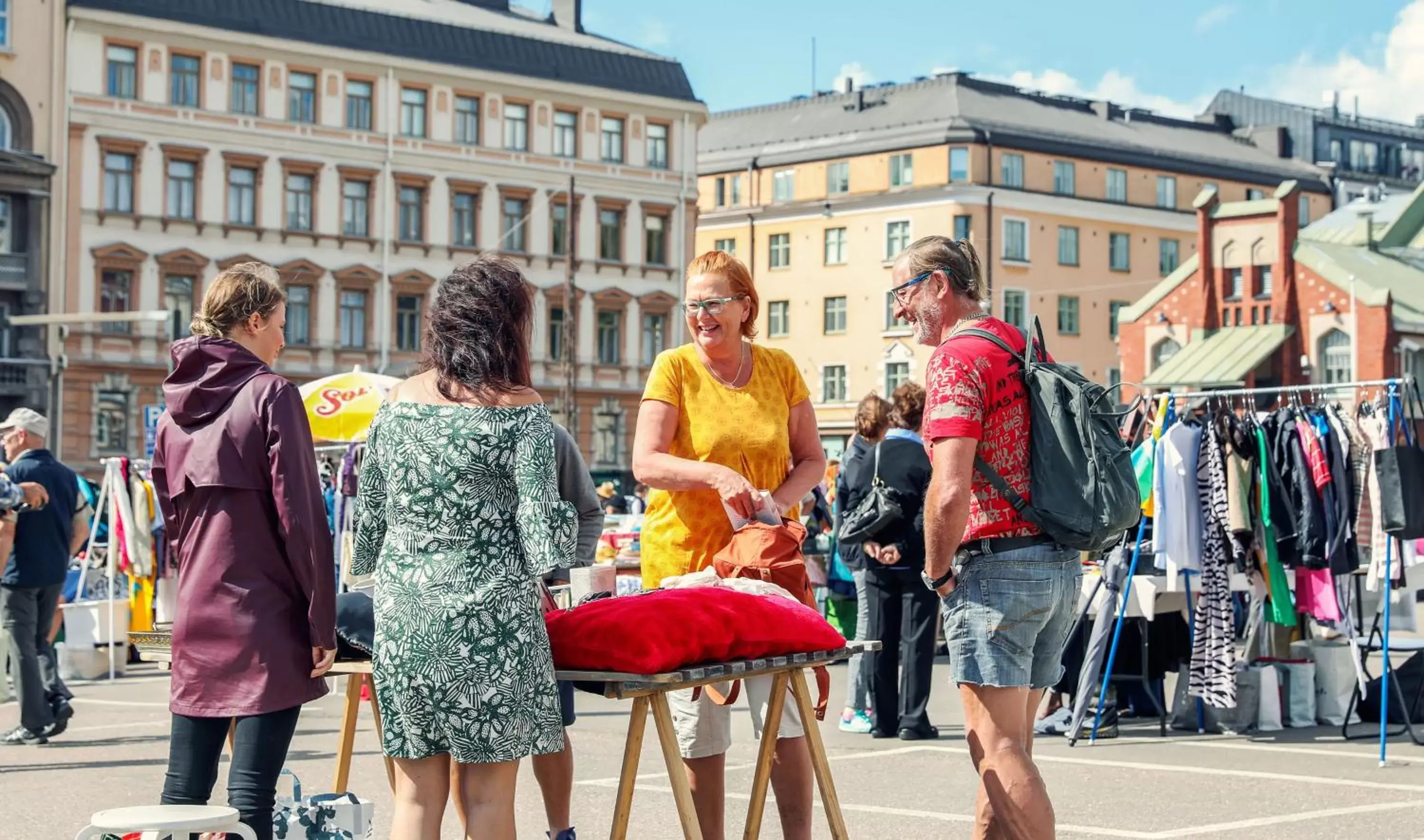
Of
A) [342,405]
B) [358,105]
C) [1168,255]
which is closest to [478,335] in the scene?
[342,405]

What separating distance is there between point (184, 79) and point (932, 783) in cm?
4884

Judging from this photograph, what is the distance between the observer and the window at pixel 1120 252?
80.4 meters

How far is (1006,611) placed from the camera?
570cm

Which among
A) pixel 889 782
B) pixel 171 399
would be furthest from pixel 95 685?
pixel 171 399

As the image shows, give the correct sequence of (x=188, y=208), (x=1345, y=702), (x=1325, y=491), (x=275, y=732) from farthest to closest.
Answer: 1. (x=188, y=208)
2. (x=1345, y=702)
3. (x=1325, y=491)
4. (x=275, y=732)

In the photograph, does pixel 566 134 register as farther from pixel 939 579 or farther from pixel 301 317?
pixel 939 579

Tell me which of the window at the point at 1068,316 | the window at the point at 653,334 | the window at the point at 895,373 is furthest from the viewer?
the window at the point at 1068,316

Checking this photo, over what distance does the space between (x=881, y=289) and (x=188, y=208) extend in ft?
100.0

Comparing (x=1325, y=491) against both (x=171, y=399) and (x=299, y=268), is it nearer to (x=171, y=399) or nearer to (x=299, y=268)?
(x=171, y=399)

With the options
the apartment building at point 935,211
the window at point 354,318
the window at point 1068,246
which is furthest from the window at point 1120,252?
the window at point 354,318

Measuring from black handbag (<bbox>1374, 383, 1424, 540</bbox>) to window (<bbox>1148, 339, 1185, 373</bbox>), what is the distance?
56.0 metres

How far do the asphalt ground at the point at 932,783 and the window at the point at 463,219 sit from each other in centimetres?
4710

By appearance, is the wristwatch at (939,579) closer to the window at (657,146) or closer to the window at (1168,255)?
the window at (657,146)

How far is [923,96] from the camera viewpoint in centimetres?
7969
